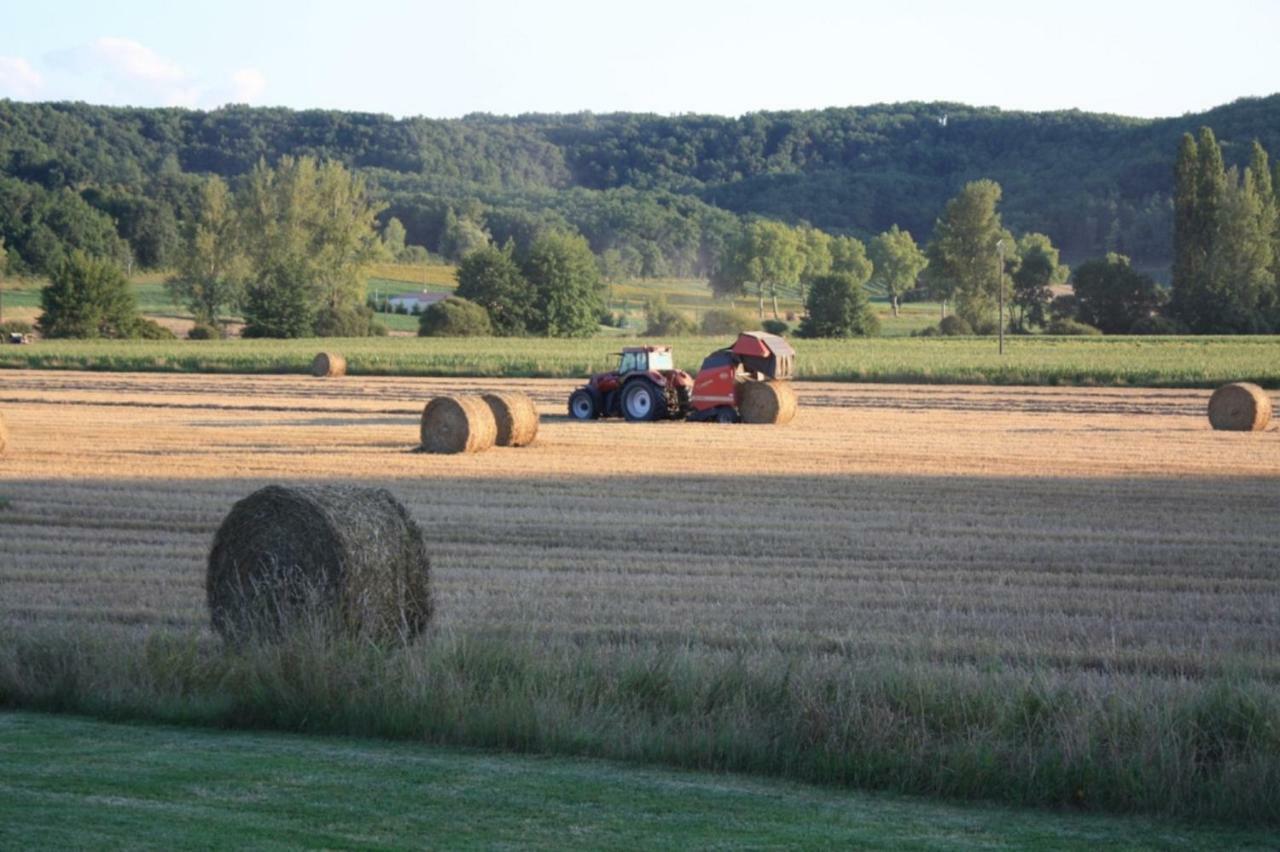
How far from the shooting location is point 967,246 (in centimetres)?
10225

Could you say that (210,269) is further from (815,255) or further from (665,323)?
(815,255)

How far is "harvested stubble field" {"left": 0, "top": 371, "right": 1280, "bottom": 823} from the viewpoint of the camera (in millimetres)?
6969

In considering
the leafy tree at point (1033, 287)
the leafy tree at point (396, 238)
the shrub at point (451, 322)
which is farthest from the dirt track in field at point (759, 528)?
the leafy tree at point (396, 238)

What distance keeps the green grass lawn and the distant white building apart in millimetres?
100640

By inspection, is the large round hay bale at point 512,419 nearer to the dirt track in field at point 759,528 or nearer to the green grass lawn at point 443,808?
the dirt track in field at point 759,528

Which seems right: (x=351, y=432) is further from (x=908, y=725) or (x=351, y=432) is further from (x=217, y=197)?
(x=217, y=197)

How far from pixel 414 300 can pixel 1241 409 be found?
90.8m

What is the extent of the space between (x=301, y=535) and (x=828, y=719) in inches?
157

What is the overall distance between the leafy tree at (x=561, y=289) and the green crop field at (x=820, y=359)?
399 inches

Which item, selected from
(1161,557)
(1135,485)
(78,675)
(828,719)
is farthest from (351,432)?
(828,719)

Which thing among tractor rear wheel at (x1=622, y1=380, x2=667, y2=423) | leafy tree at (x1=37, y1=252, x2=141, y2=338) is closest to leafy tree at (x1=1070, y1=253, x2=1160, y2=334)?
leafy tree at (x1=37, y1=252, x2=141, y2=338)

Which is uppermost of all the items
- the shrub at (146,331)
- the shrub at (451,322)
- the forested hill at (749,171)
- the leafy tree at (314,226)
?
the forested hill at (749,171)

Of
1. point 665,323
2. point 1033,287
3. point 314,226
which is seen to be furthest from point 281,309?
point 1033,287

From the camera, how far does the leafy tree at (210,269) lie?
91.0 metres
